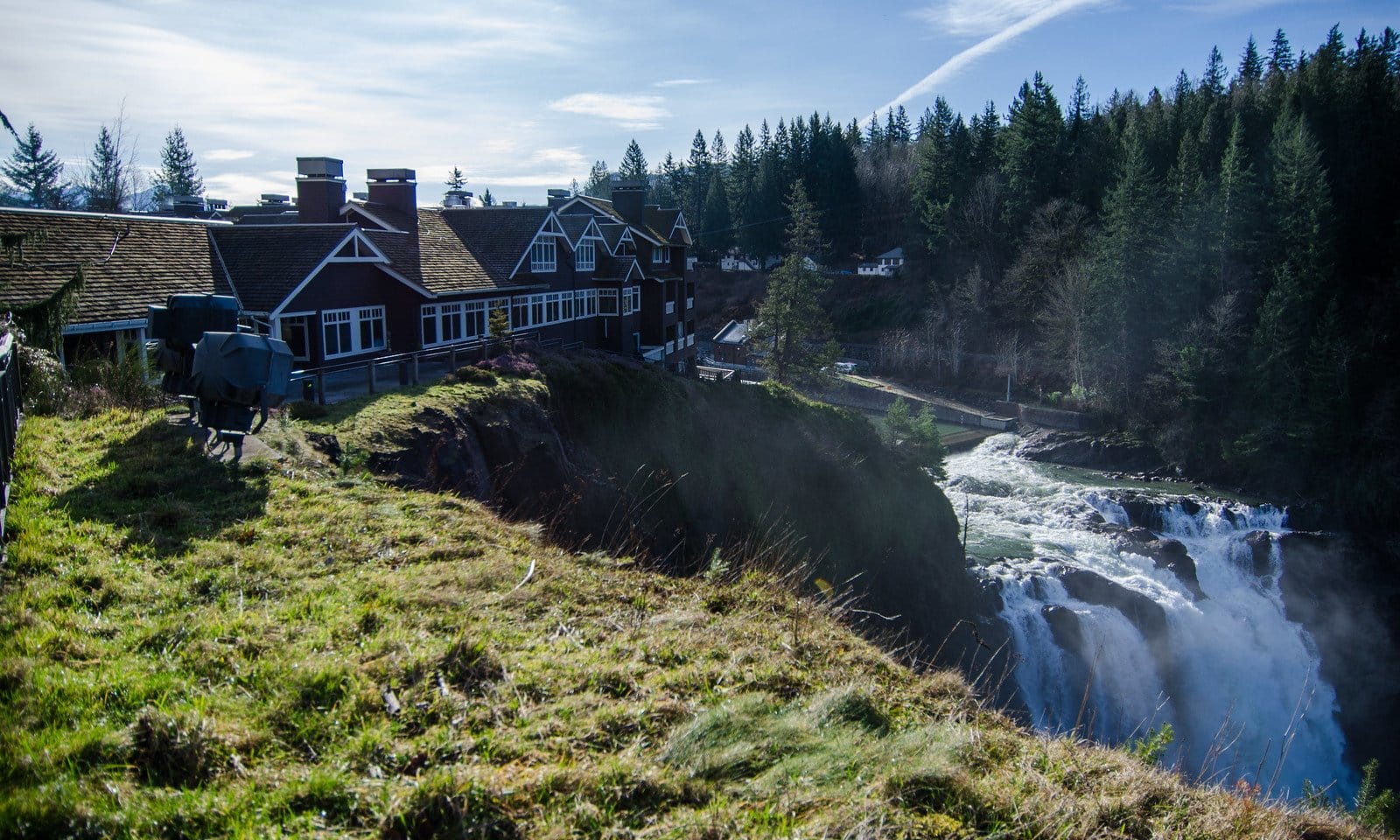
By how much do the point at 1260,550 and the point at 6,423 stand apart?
42.1 meters

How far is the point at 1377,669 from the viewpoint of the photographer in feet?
101

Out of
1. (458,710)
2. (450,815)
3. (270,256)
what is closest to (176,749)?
(458,710)

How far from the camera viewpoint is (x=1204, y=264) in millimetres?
48719

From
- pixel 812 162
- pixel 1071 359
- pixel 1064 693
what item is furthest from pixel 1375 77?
pixel 1064 693

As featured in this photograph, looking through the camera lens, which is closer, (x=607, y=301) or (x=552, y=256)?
(x=552, y=256)

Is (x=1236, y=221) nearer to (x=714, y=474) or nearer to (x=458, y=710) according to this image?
(x=714, y=474)

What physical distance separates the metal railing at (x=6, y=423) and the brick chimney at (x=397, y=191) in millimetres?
20941

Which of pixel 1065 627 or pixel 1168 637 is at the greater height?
pixel 1065 627

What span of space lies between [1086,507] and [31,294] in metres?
39.8

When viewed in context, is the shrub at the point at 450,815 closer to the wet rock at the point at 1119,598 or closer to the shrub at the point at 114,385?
the shrub at the point at 114,385

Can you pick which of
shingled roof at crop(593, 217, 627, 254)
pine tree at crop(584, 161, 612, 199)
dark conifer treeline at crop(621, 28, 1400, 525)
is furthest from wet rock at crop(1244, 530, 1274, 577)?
pine tree at crop(584, 161, 612, 199)

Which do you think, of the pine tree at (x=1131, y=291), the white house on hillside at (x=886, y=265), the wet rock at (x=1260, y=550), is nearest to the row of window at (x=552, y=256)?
the wet rock at (x=1260, y=550)

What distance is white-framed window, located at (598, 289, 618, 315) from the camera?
38.1 m

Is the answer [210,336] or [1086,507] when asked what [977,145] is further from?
[210,336]
